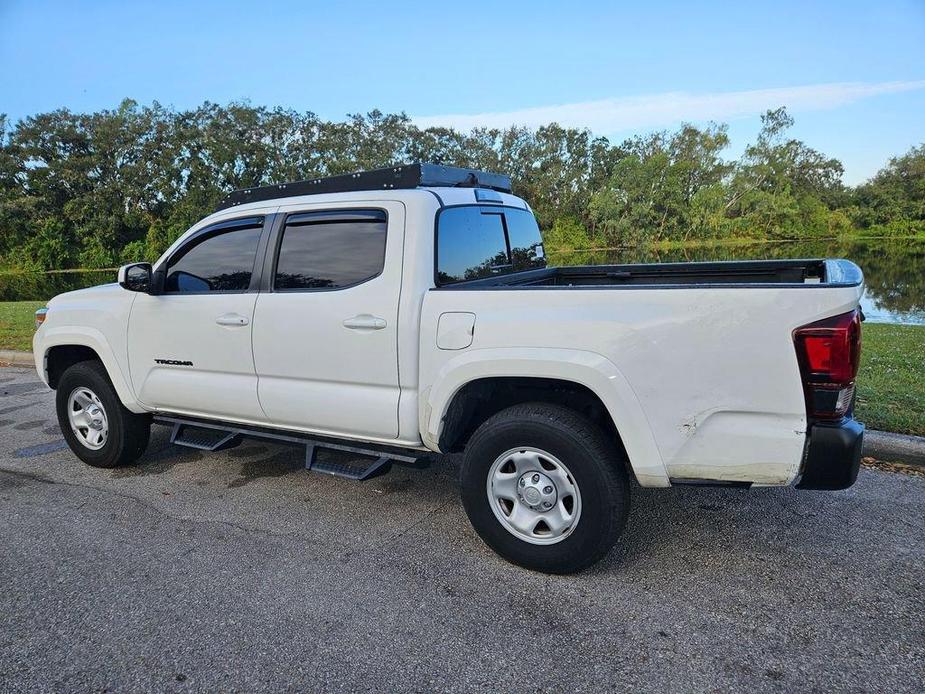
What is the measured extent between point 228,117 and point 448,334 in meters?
56.2

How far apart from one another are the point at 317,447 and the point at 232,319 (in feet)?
3.05

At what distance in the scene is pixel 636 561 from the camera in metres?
3.27

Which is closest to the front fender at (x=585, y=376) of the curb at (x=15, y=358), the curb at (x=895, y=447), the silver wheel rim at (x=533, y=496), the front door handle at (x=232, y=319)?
the silver wheel rim at (x=533, y=496)

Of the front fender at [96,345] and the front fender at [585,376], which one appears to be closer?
the front fender at [585,376]

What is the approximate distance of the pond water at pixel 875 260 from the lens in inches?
724

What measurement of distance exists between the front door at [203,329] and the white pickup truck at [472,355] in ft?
0.05

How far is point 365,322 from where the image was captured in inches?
136

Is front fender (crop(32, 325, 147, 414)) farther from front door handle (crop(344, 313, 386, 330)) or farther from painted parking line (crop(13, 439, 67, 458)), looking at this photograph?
front door handle (crop(344, 313, 386, 330))

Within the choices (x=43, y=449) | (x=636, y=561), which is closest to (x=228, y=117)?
(x=43, y=449)

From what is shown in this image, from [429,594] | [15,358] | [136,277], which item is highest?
[136,277]

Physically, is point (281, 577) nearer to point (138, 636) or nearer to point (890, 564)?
point (138, 636)

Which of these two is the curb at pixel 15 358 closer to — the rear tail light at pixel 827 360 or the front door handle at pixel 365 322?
the front door handle at pixel 365 322

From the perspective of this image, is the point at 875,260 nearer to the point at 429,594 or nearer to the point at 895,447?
the point at 895,447

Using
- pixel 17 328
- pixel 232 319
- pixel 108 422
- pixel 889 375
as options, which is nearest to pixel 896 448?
pixel 889 375
